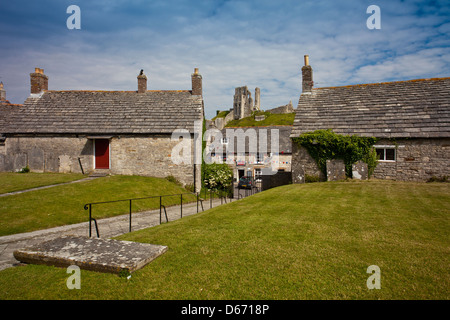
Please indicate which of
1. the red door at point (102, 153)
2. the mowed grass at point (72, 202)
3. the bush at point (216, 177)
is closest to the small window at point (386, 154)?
the bush at point (216, 177)

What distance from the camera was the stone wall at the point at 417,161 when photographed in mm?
15039

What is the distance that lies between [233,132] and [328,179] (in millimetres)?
21684

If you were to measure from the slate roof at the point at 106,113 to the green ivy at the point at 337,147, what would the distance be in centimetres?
869

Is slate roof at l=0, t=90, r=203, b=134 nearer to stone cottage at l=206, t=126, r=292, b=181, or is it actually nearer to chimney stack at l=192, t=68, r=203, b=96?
chimney stack at l=192, t=68, r=203, b=96

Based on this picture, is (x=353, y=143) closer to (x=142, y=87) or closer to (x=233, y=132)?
(x=142, y=87)

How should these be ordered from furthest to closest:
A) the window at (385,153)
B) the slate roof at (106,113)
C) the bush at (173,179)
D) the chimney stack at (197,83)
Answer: the chimney stack at (197,83) → the slate roof at (106,113) → the bush at (173,179) → the window at (385,153)

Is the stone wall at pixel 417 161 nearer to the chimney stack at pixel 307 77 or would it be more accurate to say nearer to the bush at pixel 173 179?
the chimney stack at pixel 307 77

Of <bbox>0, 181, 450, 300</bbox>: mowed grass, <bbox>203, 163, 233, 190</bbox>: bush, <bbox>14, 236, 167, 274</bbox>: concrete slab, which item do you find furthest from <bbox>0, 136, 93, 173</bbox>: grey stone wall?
<bbox>14, 236, 167, 274</bbox>: concrete slab

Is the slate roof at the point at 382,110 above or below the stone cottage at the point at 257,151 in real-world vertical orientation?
above

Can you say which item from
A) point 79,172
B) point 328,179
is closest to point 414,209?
point 328,179

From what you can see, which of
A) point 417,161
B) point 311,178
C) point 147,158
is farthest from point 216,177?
point 417,161

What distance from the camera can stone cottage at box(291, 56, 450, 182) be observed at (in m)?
15.3

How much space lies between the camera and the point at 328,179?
16.8 metres
